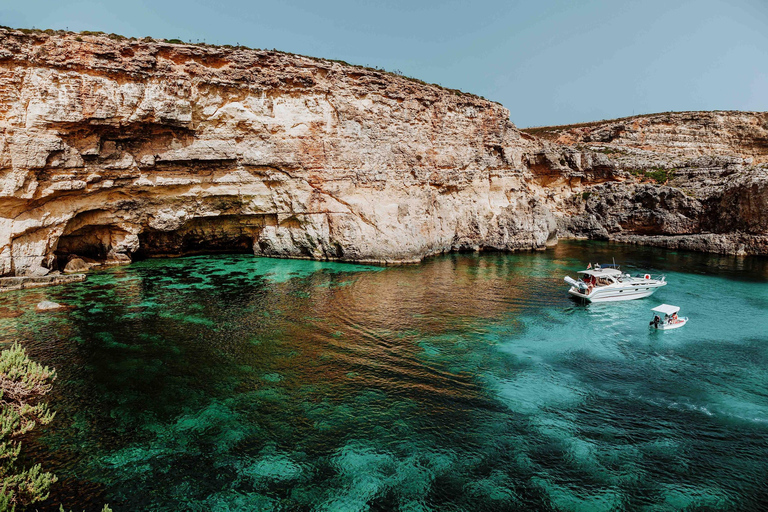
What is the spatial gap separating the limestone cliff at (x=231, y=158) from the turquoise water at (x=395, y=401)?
8.38 meters

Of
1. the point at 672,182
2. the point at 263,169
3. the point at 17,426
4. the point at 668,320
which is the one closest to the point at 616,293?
the point at 668,320

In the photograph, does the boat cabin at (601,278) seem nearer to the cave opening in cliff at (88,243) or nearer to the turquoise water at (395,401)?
the turquoise water at (395,401)

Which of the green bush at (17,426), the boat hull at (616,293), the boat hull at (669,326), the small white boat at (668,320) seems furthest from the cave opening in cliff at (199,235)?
the boat hull at (669,326)

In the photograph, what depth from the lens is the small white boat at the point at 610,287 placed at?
23.8m

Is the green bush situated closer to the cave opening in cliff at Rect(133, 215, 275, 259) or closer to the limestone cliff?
the limestone cliff

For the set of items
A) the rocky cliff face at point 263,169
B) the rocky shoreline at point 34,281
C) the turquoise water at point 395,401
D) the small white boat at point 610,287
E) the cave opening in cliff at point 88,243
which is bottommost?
the turquoise water at point 395,401

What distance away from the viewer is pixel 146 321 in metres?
19.3

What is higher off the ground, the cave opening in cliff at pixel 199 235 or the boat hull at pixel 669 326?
the cave opening in cliff at pixel 199 235

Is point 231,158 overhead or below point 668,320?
overhead

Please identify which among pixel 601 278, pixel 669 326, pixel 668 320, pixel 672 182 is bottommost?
pixel 669 326

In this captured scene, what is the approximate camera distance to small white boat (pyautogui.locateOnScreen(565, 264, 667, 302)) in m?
23.8

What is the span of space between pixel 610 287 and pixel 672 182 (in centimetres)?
3729

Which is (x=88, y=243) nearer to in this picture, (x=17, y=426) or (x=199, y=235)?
(x=199, y=235)

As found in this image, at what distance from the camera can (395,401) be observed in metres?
12.6
